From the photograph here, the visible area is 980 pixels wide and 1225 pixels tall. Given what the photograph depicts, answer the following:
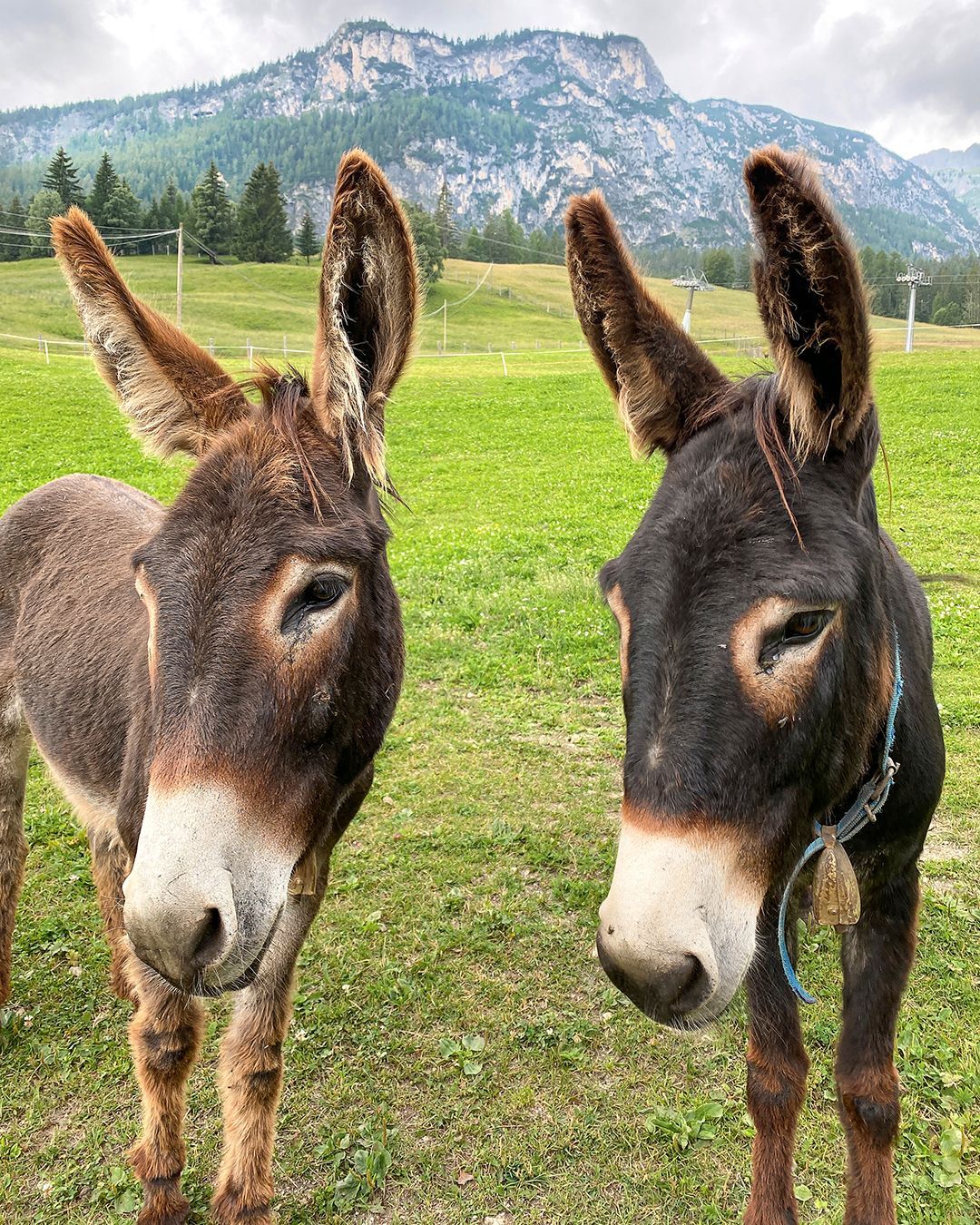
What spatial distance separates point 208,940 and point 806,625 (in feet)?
5.54

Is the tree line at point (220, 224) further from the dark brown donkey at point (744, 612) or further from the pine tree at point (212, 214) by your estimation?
the dark brown donkey at point (744, 612)

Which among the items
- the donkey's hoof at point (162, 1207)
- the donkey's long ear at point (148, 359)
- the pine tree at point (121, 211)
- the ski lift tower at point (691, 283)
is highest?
the pine tree at point (121, 211)

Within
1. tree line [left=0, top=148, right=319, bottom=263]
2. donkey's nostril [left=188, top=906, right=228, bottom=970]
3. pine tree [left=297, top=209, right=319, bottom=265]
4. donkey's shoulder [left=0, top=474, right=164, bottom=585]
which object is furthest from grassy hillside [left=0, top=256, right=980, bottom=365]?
donkey's nostril [left=188, top=906, right=228, bottom=970]

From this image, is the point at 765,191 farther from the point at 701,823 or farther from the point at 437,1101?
the point at 437,1101

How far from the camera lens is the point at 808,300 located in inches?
82.1

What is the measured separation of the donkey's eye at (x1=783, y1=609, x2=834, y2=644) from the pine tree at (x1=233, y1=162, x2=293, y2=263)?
93.7 m

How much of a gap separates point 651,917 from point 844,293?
1.61 meters

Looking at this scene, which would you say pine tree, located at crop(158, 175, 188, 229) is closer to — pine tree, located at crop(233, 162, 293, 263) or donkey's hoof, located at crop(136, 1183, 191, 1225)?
pine tree, located at crop(233, 162, 293, 263)

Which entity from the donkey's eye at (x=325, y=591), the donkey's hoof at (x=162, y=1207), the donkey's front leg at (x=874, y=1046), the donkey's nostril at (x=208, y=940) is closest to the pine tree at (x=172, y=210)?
the donkey's eye at (x=325, y=591)

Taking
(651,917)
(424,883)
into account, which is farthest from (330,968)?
(651,917)

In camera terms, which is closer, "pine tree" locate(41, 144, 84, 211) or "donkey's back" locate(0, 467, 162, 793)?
"donkey's back" locate(0, 467, 162, 793)

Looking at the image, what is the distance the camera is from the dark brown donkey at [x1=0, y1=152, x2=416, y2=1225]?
1.98 m

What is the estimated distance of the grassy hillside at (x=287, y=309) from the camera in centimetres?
5203

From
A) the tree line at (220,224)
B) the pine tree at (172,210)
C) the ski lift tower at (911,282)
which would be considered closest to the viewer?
the ski lift tower at (911,282)
